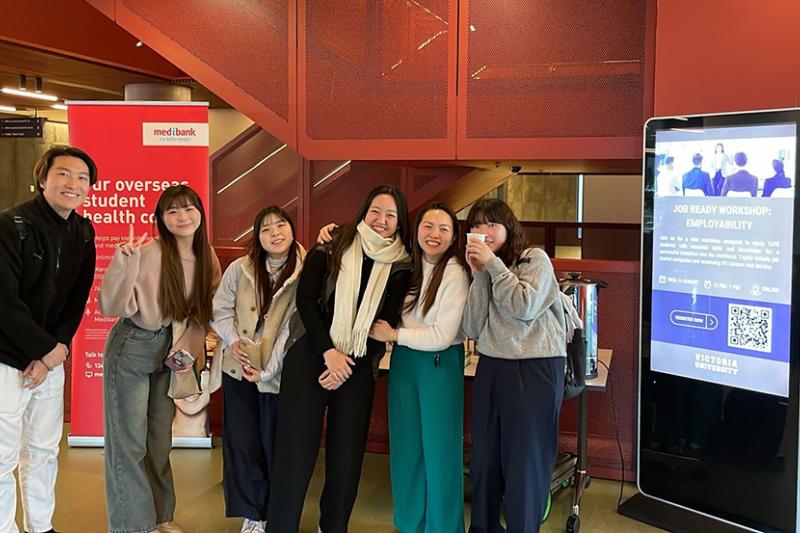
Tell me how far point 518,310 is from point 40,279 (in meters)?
1.86

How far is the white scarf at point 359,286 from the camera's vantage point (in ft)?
10.2

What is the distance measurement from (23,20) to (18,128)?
129cm

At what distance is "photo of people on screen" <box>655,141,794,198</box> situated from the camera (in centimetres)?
317

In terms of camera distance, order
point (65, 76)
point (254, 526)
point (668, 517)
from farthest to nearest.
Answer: point (65, 76) < point (668, 517) < point (254, 526)

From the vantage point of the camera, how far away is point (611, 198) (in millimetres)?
11164

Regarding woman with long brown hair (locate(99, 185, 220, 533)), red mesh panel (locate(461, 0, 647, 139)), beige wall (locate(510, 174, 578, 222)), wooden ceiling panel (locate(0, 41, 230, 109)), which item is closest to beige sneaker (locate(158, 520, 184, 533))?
woman with long brown hair (locate(99, 185, 220, 533))

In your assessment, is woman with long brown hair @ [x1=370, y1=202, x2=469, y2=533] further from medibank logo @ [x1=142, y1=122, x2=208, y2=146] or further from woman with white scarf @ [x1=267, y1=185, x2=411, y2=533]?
medibank logo @ [x1=142, y1=122, x2=208, y2=146]

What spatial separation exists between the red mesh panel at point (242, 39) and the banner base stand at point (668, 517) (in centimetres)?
284

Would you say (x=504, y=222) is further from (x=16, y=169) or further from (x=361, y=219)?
(x=16, y=169)

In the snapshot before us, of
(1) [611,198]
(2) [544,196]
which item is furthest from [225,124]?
(1) [611,198]

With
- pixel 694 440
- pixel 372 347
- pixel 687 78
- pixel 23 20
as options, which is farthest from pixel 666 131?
pixel 23 20

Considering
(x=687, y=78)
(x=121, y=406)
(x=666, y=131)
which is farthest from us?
(x=687, y=78)

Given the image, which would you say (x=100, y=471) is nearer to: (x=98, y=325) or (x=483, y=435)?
(x=98, y=325)

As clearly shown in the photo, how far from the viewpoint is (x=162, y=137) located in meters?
4.59
